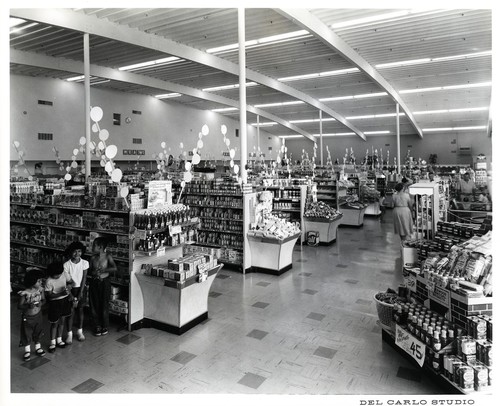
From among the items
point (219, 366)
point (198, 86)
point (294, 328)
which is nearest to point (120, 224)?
point (219, 366)

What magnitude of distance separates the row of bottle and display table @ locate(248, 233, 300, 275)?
2118 mm

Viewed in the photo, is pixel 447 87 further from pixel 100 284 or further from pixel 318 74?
pixel 100 284

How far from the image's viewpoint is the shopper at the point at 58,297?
4.00 meters

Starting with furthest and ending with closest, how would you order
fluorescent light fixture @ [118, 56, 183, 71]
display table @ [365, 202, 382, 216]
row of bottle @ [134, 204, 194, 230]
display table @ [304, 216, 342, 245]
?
display table @ [365, 202, 382, 216] → fluorescent light fixture @ [118, 56, 183, 71] → display table @ [304, 216, 342, 245] → row of bottle @ [134, 204, 194, 230]

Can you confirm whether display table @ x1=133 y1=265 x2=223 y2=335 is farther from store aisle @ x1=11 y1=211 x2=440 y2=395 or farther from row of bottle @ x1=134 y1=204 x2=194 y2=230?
row of bottle @ x1=134 y1=204 x2=194 y2=230

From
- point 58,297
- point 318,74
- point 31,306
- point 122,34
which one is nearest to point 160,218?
point 58,297

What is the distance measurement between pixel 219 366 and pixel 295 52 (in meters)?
11.5

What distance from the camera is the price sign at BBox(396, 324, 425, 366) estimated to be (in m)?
3.33

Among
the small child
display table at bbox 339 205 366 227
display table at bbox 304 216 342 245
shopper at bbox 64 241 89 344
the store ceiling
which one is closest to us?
the small child

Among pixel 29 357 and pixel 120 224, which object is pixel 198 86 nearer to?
pixel 120 224

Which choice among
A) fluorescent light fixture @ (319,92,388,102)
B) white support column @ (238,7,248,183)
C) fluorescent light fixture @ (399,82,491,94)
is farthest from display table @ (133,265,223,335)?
fluorescent light fixture @ (319,92,388,102)

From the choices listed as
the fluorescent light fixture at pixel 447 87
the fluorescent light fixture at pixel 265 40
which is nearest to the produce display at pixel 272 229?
the fluorescent light fixture at pixel 265 40

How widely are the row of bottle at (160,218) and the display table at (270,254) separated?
2118 mm

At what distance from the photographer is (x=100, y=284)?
442 cm
